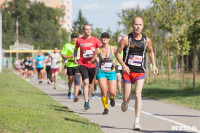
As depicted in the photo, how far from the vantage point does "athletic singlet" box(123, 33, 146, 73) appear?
24.1 ft

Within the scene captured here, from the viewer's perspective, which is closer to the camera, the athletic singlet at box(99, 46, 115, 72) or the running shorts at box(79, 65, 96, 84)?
the athletic singlet at box(99, 46, 115, 72)

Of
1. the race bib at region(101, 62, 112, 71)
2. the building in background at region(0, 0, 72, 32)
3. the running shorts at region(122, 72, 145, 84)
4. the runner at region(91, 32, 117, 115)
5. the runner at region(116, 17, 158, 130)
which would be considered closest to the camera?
the runner at region(116, 17, 158, 130)

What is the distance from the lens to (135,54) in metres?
7.37

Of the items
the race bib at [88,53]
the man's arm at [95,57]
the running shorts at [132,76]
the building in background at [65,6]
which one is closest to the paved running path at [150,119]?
the running shorts at [132,76]

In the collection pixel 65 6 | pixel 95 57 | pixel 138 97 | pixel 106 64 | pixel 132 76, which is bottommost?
pixel 138 97

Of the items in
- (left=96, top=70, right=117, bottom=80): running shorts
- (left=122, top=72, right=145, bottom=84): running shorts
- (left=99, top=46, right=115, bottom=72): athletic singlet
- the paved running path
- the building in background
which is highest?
the building in background

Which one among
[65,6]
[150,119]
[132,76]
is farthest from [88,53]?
[65,6]

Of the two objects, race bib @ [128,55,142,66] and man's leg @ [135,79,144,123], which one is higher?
race bib @ [128,55,142,66]

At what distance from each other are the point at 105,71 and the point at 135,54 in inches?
90.1

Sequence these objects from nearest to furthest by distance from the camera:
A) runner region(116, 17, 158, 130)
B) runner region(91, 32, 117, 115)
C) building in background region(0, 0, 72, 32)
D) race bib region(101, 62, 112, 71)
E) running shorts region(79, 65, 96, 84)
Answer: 1. runner region(116, 17, 158, 130)
2. runner region(91, 32, 117, 115)
3. race bib region(101, 62, 112, 71)
4. running shorts region(79, 65, 96, 84)
5. building in background region(0, 0, 72, 32)

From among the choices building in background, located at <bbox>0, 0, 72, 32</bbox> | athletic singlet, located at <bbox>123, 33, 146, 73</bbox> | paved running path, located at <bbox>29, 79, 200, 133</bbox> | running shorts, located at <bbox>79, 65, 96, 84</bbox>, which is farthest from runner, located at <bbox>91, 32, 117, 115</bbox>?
building in background, located at <bbox>0, 0, 72, 32</bbox>

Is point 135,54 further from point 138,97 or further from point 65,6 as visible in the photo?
point 65,6

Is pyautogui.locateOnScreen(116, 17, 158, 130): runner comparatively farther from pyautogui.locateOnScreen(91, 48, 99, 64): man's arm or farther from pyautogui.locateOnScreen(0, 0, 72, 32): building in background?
pyautogui.locateOnScreen(0, 0, 72, 32): building in background

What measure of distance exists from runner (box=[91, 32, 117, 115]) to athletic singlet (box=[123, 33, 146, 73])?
2054mm
